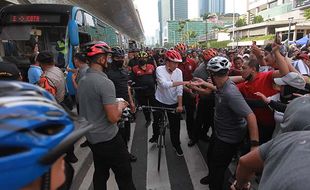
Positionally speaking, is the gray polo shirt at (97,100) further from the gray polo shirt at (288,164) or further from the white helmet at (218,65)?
the gray polo shirt at (288,164)

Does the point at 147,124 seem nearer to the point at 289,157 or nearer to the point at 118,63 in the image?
the point at 118,63

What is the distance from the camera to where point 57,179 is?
114 centimetres

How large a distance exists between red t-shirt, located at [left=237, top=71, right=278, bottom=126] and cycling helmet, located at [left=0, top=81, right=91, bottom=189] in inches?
140

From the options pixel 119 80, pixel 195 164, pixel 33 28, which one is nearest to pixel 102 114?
pixel 119 80

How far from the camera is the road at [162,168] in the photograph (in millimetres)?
4621

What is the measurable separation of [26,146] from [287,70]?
143 inches

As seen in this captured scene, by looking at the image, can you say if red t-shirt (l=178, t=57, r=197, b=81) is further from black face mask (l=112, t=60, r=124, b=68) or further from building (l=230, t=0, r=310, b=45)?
building (l=230, t=0, r=310, b=45)

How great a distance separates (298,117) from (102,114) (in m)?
2.05

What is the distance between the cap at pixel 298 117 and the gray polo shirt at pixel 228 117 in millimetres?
1665

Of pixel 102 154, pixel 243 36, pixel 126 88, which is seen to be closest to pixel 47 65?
pixel 126 88

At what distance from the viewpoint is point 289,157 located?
4.09ft

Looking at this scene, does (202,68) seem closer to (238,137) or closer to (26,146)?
(238,137)

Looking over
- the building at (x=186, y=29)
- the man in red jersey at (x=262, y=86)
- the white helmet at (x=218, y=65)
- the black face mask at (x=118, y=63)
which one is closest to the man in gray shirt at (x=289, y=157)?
the white helmet at (x=218, y=65)

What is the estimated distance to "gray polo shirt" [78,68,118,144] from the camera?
3.05 m
